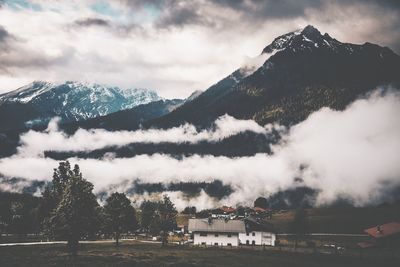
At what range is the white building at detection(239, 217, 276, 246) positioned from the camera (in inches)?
5768

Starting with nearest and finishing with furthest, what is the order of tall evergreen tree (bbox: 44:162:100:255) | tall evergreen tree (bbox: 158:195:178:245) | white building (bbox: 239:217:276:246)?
1. tall evergreen tree (bbox: 44:162:100:255)
2. tall evergreen tree (bbox: 158:195:178:245)
3. white building (bbox: 239:217:276:246)

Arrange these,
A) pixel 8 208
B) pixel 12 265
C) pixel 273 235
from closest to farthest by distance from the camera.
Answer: pixel 12 265, pixel 273 235, pixel 8 208

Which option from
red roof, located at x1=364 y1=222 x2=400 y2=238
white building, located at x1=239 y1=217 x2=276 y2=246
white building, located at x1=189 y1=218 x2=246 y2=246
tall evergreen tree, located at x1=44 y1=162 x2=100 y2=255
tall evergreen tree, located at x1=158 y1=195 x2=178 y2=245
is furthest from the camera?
white building, located at x1=239 y1=217 x2=276 y2=246

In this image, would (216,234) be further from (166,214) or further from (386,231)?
(386,231)

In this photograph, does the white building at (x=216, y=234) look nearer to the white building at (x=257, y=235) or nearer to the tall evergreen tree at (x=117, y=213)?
the white building at (x=257, y=235)

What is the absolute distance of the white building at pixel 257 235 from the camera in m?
147

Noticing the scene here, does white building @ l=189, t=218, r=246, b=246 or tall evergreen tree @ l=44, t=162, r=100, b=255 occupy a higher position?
tall evergreen tree @ l=44, t=162, r=100, b=255

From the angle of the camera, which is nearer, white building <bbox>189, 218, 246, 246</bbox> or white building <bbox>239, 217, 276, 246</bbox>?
white building <bbox>189, 218, 246, 246</bbox>

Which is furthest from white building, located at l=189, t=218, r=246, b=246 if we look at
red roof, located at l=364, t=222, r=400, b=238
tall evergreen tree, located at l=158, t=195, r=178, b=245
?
red roof, located at l=364, t=222, r=400, b=238

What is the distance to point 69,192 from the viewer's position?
68500 mm

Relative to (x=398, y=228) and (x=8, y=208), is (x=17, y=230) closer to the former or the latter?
(x=8, y=208)

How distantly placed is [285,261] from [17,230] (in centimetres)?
10288

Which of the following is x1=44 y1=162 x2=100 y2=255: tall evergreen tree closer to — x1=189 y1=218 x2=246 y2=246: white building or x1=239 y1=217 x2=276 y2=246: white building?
x1=189 y1=218 x2=246 y2=246: white building

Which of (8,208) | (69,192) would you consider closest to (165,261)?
(69,192)
